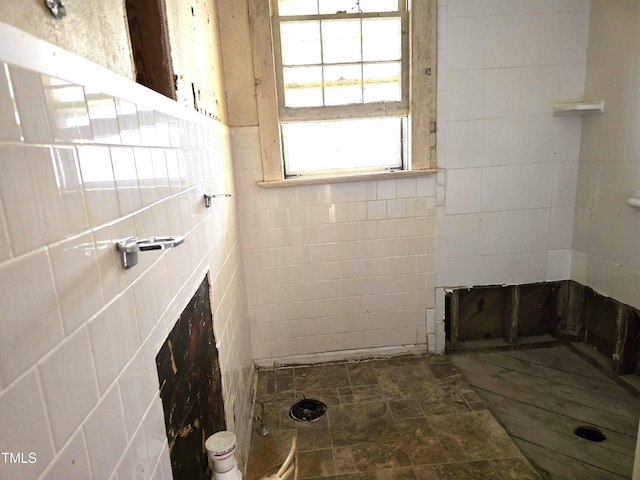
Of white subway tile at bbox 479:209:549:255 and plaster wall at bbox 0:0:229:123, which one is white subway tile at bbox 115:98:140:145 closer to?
plaster wall at bbox 0:0:229:123

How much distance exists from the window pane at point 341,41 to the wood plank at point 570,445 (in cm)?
255

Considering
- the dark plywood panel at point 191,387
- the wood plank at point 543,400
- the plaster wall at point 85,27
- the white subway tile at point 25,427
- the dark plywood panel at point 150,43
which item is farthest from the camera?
the wood plank at point 543,400

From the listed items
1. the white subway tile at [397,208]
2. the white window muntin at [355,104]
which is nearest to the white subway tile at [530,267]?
the white subway tile at [397,208]

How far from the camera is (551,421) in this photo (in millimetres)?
2381

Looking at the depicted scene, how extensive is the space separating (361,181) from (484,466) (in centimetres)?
187

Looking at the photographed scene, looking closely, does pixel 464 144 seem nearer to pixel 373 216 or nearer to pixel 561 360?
pixel 373 216

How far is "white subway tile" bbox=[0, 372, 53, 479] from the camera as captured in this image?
0.47 metres

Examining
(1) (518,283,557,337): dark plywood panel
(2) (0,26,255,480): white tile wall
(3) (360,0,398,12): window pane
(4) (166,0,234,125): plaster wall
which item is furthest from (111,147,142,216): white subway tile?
(1) (518,283,557,337): dark plywood panel

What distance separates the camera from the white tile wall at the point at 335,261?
2877 millimetres

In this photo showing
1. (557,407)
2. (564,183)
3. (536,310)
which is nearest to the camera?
(557,407)

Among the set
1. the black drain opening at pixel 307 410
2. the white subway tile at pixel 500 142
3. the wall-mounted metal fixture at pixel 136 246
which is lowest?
the black drain opening at pixel 307 410

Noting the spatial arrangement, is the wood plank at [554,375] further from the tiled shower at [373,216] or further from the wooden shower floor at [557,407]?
the tiled shower at [373,216]

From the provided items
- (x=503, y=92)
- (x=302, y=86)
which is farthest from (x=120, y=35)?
(x=503, y=92)

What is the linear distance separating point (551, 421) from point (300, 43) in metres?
Result: 2.90
